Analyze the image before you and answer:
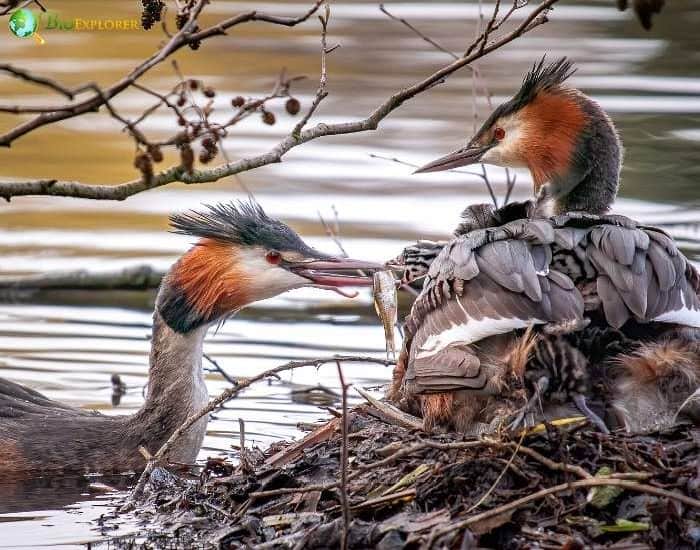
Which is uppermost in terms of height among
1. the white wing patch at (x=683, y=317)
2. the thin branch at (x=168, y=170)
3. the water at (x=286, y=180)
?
the thin branch at (x=168, y=170)

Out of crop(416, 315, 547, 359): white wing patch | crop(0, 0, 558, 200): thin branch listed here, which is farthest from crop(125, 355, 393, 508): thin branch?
crop(0, 0, 558, 200): thin branch

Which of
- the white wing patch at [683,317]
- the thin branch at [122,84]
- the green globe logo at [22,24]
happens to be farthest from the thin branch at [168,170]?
the white wing patch at [683,317]

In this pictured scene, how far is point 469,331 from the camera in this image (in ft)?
18.7

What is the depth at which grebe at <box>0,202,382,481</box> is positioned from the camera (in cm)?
777

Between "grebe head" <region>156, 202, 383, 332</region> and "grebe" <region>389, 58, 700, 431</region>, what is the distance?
68.7 inches

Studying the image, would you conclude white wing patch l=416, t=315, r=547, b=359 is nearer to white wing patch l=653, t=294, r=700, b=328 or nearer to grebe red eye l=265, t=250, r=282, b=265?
white wing patch l=653, t=294, r=700, b=328

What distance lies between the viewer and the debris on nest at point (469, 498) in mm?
5180

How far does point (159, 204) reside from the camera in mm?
12516

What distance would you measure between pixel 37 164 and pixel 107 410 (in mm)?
4977

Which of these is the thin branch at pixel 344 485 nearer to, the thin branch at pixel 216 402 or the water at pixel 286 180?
the thin branch at pixel 216 402

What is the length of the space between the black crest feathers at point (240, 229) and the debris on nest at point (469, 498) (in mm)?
1946

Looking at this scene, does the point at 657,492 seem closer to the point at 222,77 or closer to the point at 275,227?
the point at 275,227

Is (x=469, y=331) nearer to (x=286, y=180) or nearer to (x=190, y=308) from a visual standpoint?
(x=190, y=308)

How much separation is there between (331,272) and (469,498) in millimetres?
2617
